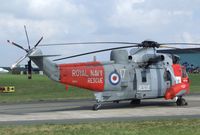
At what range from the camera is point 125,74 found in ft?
84.3

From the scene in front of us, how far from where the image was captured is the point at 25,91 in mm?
48156

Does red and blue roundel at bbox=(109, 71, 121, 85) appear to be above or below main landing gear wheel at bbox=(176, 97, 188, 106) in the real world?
above

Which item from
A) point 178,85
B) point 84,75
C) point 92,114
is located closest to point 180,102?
point 178,85

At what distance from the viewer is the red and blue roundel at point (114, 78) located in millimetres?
25219

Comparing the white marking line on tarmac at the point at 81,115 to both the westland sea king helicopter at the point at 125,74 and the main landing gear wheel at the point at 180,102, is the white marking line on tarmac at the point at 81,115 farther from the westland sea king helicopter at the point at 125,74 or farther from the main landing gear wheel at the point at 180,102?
the main landing gear wheel at the point at 180,102

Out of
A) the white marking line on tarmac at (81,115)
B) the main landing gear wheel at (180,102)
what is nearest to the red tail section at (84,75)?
the white marking line on tarmac at (81,115)

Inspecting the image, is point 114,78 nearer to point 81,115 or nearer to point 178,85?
point 178,85

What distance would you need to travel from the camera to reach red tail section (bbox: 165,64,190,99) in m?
26.6

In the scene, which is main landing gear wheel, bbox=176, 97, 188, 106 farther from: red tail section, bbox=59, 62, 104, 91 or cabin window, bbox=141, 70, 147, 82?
red tail section, bbox=59, 62, 104, 91

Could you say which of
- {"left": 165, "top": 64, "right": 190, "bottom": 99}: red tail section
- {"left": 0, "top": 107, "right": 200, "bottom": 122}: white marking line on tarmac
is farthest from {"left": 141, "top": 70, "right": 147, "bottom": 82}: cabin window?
{"left": 0, "top": 107, "right": 200, "bottom": 122}: white marking line on tarmac

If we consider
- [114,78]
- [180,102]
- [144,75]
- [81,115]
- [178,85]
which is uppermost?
[144,75]

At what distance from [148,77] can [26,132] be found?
12.7m

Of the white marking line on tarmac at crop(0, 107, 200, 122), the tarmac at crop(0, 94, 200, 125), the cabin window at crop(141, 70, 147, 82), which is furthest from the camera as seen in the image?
the cabin window at crop(141, 70, 147, 82)

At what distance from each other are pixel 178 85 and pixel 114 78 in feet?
13.7
